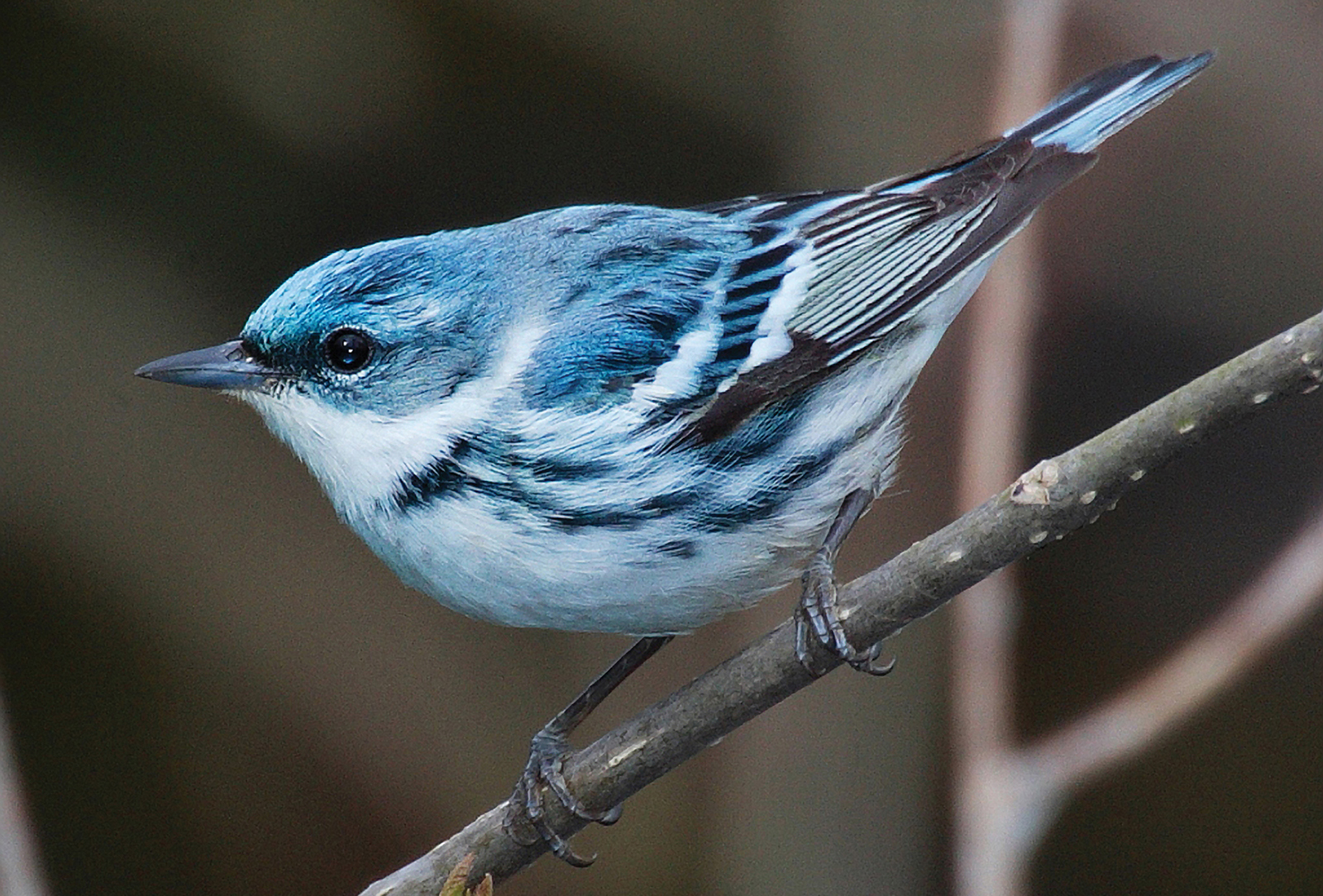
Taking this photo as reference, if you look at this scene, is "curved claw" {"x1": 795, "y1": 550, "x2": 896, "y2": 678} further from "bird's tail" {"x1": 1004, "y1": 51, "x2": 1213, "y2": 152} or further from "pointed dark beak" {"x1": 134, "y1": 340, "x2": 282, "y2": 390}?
"bird's tail" {"x1": 1004, "y1": 51, "x2": 1213, "y2": 152}

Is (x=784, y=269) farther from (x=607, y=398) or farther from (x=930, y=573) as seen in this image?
(x=930, y=573)

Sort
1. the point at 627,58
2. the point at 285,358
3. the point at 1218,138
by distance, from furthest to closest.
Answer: the point at 627,58
the point at 1218,138
the point at 285,358

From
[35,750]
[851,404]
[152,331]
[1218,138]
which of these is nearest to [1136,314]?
[1218,138]

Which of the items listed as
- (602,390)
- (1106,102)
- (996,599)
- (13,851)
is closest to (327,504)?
(13,851)

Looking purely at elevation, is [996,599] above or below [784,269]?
below

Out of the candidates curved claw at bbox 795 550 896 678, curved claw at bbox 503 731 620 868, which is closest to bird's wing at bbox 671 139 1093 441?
curved claw at bbox 795 550 896 678

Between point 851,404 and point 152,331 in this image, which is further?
point 152,331

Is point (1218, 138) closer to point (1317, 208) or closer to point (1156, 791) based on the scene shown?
point (1317, 208)
